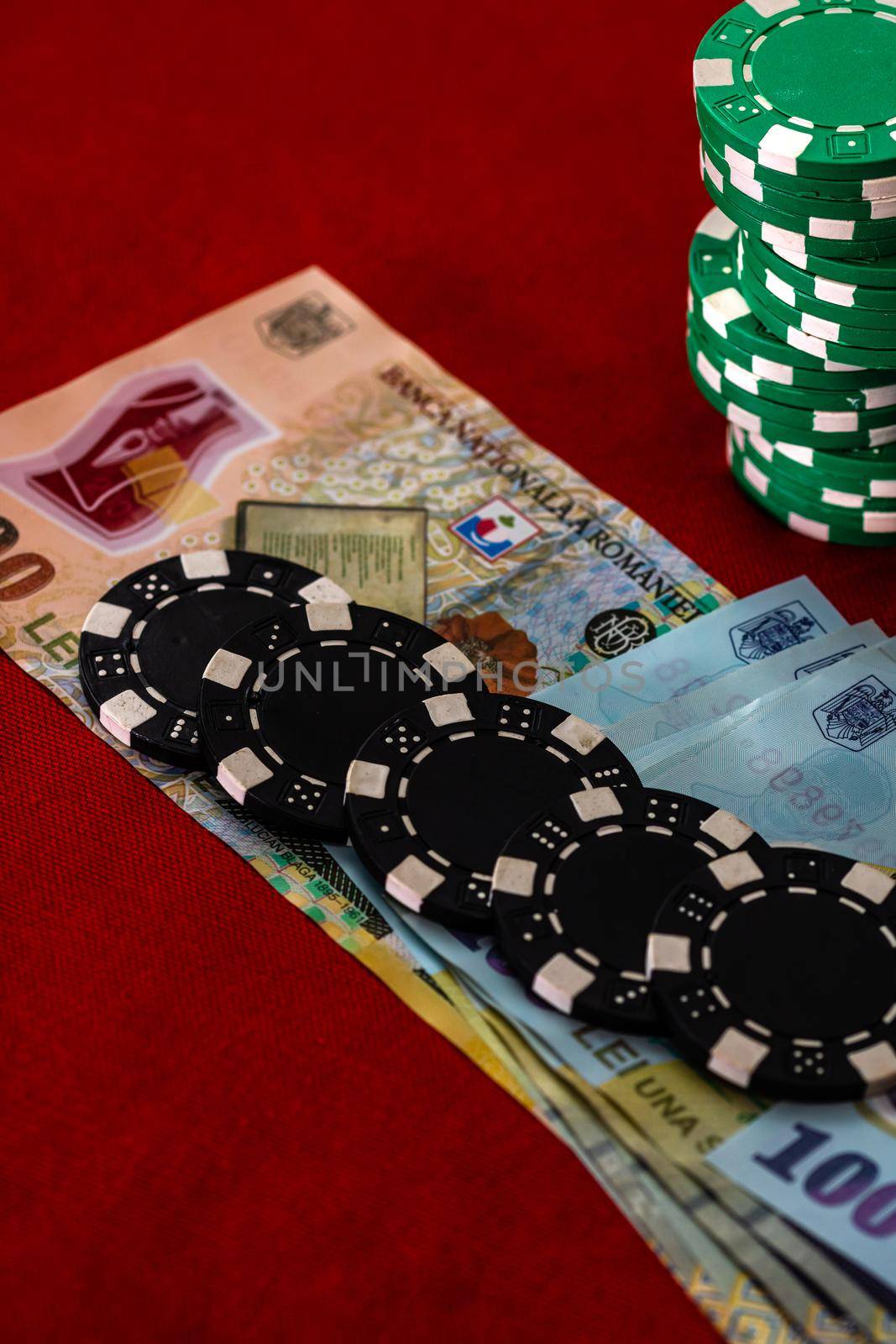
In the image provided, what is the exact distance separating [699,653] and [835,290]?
612 millimetres

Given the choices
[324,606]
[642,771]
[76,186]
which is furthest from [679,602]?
[76,186]

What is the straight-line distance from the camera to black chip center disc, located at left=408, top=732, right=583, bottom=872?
217cm

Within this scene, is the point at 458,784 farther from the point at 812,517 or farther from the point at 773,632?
the point at 812,517

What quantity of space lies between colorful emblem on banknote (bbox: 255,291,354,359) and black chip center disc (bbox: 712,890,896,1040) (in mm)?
1552

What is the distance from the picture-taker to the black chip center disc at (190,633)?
243 centimetres

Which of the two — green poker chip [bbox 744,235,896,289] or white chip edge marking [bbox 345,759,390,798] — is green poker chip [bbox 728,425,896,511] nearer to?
green poker chip [bbox 744,235,896,289]

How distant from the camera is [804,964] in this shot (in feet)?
6.58

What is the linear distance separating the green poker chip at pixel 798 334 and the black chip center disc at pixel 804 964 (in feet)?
2.74

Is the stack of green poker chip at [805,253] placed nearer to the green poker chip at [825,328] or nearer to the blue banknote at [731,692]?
the green poker chip at [825,328]

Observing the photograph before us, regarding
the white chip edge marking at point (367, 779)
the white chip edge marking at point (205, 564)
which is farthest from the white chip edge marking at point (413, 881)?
the white chip edge marking at point (205, 564)

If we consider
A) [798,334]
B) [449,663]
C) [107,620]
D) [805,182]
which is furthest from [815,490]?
[107,620]

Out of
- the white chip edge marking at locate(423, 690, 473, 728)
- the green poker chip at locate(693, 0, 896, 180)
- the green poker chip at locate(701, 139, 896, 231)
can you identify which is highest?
the green poker chip at locate(693, 0, 896, 180)

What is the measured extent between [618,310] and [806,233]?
900 mm

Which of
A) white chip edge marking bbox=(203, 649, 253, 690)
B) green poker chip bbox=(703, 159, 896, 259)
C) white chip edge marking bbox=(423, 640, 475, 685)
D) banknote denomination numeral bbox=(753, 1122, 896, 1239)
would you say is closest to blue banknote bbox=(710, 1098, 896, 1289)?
banknote denomination numeral bbox=(753, 1122, 896, 1239)
